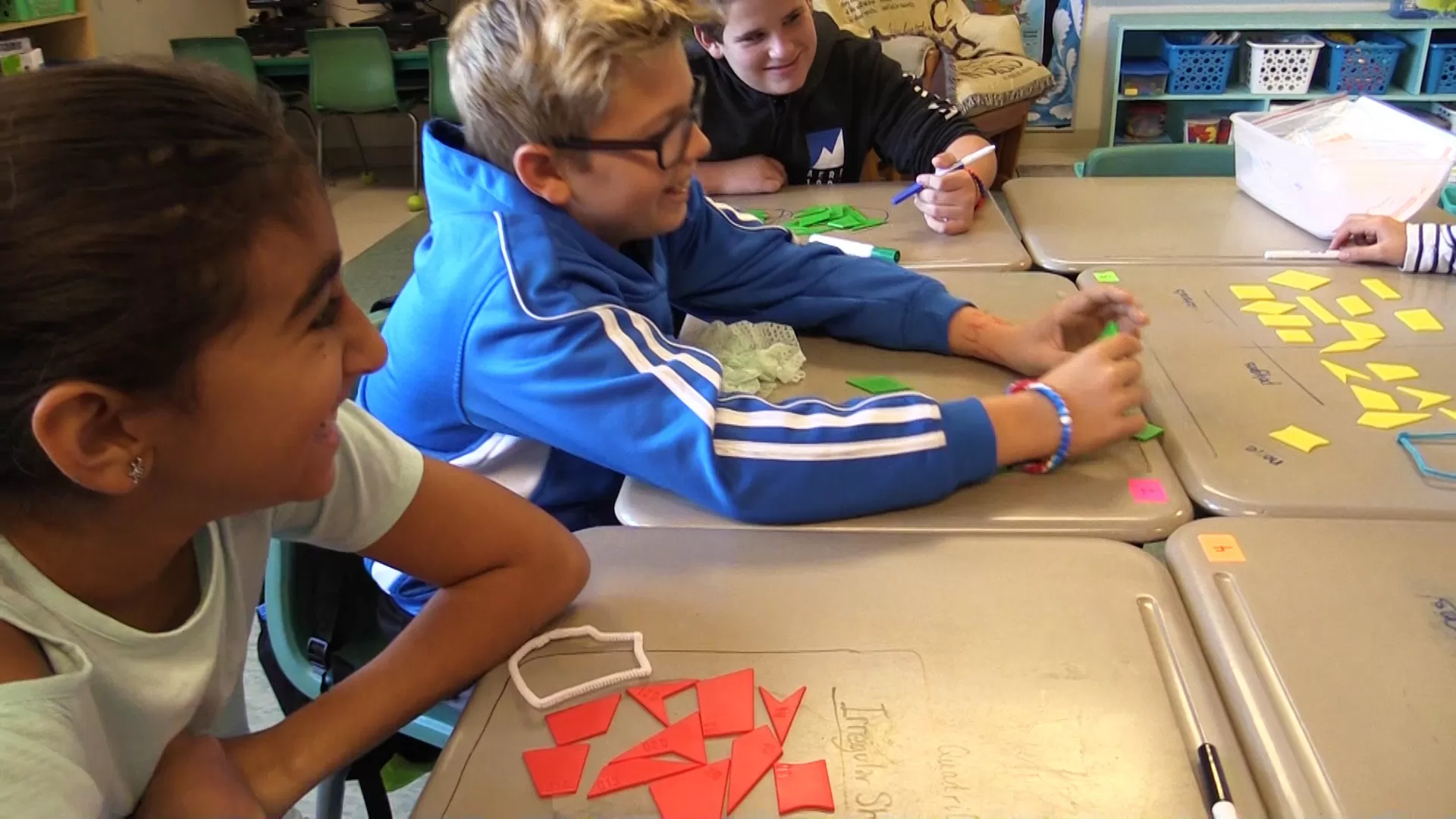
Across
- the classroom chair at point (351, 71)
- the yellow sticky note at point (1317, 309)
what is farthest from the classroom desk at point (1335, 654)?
the classroom chair at point (351, 71)

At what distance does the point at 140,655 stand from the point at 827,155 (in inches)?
66.8

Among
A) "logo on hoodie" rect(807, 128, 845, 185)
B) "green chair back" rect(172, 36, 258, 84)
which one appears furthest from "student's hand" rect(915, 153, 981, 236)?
"green chair back" rect(172, 36, 258, 84)

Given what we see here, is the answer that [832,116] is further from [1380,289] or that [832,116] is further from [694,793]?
[694,793]

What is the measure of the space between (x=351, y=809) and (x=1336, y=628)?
141cm

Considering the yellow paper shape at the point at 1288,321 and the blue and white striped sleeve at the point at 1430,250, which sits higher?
the blue and white striped sleeve at the point at 1430,250

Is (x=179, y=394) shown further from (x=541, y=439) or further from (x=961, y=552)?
(x=961, y=552)

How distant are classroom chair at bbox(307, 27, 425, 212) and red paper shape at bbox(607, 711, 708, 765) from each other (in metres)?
4.41

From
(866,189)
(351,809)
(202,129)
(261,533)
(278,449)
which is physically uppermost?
(202,129)

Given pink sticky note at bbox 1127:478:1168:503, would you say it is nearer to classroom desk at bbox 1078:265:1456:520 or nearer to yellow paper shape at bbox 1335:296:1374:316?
classroom desk at bbox 1078:265:1456:520

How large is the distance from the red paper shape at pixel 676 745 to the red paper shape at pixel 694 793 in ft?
0.04

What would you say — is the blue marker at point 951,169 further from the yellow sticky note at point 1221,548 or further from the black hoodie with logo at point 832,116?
the yellow sticky note at point 1221,548

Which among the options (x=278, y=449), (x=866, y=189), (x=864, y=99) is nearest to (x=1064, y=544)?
(x=278, y=449)

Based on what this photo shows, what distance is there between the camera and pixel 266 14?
526 cm

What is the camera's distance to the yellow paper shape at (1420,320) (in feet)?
4.16
